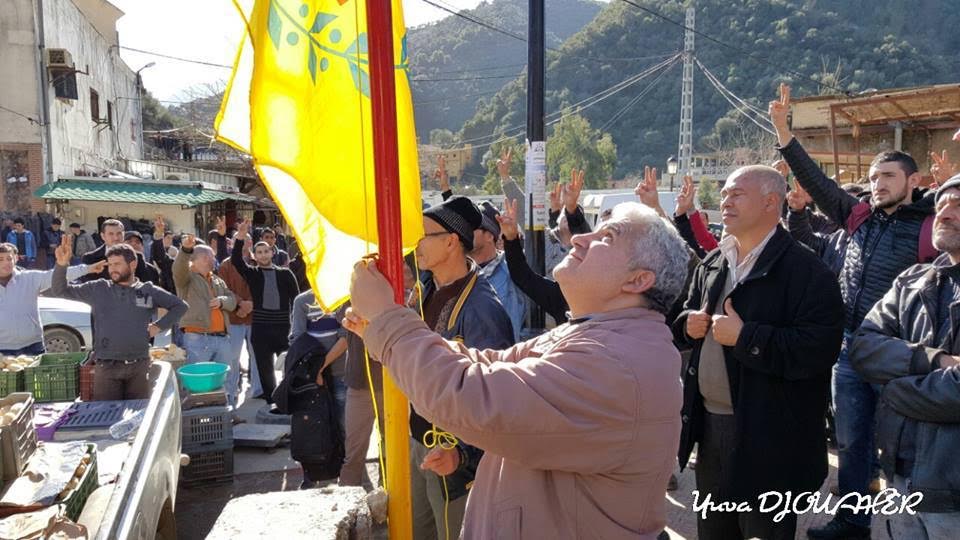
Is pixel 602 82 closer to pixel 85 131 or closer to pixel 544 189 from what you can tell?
pixel 85 131

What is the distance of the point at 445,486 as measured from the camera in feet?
9.48

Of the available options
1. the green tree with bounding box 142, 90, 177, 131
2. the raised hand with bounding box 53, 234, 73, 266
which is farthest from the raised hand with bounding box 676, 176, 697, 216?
the green tree with bounding box 142, 90, 177, 131

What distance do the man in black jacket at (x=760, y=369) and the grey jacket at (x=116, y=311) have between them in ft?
15.3

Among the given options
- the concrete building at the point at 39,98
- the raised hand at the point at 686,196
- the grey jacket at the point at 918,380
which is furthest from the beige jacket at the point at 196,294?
the concrete building at the point at 39,98

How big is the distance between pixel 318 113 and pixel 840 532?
12.9ft

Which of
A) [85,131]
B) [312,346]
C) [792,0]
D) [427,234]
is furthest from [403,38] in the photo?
[792,0]

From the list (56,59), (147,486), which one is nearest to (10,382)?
(147,486)

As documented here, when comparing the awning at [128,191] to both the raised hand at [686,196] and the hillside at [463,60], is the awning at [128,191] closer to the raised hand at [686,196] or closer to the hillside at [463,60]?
the raised hand at [686,196]

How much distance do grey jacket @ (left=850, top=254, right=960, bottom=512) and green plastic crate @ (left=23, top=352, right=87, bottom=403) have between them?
5.18 meters

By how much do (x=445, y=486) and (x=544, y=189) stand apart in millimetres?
3848

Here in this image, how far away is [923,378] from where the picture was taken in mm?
2559

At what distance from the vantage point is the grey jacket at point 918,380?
2.50 metres

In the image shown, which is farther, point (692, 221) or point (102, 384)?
point (102, 384)

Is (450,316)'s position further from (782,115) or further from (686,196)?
(686,196)
